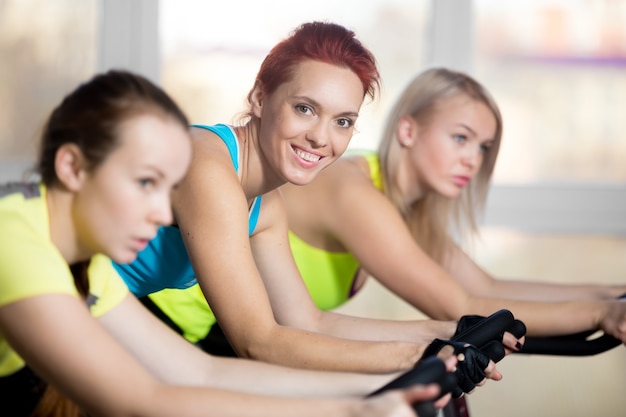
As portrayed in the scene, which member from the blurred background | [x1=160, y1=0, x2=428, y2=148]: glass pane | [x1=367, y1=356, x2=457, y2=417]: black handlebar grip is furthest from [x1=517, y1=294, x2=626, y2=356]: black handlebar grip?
[x1=160, y1=0, x2=428, y2=148]: glass pane

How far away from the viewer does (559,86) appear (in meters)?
4.43

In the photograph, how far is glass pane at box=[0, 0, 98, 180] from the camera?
3.96 meters

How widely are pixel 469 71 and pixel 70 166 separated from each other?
3360 mm

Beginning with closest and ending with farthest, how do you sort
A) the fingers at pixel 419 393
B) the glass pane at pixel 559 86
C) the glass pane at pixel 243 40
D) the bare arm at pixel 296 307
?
the fingers at pixel 419 393, the bare arm at pixel 296 307, the glass pane at pixel 243 40, the glass pane at pixel 559 86

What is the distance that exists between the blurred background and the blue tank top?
2.26 meters

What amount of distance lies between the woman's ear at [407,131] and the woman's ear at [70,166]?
114 centimetres

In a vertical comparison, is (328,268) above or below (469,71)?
below

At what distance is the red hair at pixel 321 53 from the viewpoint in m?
1.38

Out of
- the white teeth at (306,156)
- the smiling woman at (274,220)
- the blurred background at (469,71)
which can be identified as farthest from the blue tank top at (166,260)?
the blurred background at (469,71)

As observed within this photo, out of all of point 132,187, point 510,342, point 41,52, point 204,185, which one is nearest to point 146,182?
point 132,187

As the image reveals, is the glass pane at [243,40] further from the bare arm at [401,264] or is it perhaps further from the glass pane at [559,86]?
the bare arm at [401,264]

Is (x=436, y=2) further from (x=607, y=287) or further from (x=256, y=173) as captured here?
(x=256, y=173)

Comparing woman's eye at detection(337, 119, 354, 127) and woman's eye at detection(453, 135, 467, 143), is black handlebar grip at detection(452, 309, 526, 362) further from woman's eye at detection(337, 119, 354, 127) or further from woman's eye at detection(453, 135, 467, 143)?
woman's eye at detection(453, 135, 467, 143)

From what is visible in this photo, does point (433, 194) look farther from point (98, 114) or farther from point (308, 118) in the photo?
point (98, 114)
